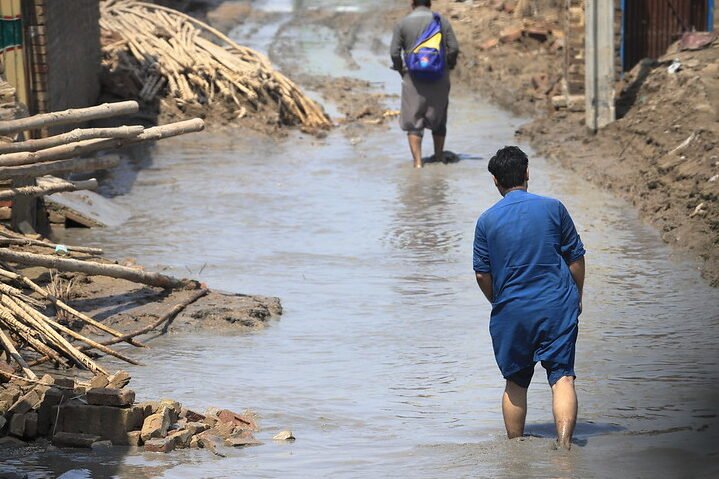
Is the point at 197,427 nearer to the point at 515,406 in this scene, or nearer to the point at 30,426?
the point at 30,426

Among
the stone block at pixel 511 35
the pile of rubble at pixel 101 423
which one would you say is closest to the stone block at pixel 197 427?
the pile of rubble at pixel 101 423

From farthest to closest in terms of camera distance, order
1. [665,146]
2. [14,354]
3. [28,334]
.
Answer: [665,146], [28,334], [14,354]

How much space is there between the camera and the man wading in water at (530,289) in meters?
6.03

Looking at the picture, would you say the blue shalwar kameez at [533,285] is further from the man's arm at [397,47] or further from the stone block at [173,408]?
the man's arm at [397,47]

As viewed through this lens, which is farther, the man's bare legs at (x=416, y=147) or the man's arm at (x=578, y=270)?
the man's bare legs at (x=416, y=147)

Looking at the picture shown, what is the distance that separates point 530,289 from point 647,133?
28.8 ft

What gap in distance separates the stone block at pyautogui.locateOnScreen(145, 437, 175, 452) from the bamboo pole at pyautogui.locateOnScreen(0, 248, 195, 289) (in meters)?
2.48

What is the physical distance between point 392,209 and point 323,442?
649cm

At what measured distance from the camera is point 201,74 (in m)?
17.8

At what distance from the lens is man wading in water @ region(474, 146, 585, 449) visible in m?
6.03

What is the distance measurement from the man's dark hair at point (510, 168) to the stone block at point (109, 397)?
205 cm

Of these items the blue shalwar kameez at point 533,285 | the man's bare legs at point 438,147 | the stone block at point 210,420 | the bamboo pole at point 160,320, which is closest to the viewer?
the blue shalwar kameez at point 533,285

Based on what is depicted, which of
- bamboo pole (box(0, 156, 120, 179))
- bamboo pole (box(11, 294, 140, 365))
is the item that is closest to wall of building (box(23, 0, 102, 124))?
bamboo pole (box(0, 156, 120, 179))

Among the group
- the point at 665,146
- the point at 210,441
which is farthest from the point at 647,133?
the point at 210,441
